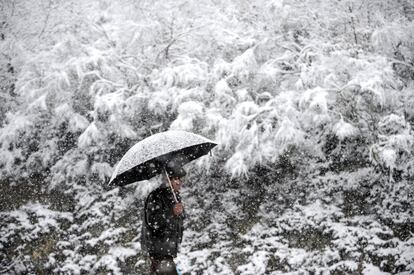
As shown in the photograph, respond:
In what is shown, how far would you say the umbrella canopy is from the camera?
3.45 meters

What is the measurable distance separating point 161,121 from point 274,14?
3.35 metres

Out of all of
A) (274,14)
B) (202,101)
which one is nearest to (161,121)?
(202,101)

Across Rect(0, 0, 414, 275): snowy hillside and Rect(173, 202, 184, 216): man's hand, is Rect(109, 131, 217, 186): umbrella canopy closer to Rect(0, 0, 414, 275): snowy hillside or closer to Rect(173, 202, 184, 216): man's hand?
Rect(173, 202, 184, 216): man's hand

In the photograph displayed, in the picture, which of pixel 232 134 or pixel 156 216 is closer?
pixel 156 216

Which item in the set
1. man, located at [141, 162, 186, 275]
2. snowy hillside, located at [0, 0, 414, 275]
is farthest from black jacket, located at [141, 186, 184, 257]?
snowy hillside, located at [0, 0, 414, 275]

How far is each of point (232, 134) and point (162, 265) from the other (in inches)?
136

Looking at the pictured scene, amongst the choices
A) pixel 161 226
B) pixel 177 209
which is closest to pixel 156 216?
pixel 161 226

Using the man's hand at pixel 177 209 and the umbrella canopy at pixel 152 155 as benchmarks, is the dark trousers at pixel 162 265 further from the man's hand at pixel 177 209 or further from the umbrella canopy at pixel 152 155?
the umbrella canopy at pixel 152 155

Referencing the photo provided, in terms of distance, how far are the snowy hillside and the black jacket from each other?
3.01m

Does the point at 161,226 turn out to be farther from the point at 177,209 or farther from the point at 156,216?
the point at 177,209

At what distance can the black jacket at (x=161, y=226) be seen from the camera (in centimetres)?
310

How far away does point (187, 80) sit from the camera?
676cm

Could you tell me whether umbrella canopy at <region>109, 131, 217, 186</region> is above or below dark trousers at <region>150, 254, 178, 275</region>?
above

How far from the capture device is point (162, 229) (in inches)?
123
